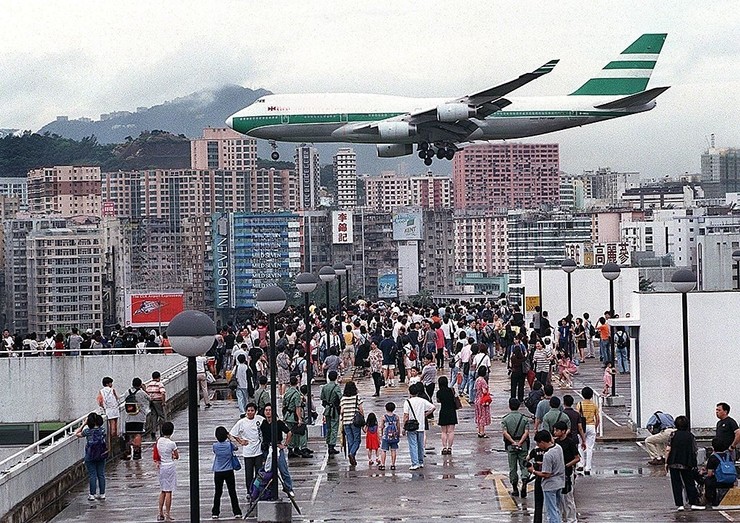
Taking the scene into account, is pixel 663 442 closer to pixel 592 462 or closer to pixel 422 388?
pixel 592 462

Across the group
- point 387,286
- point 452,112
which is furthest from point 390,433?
point 387,286

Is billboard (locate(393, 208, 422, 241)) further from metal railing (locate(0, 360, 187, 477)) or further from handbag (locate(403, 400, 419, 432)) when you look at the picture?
handbag (locate(403, 400, 419, 432))

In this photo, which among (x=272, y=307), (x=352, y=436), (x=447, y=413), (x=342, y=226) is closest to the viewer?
(x=272, y=307)

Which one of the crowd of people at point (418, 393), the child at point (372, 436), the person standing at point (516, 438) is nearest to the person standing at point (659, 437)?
the crowd of people at point (418, 393)

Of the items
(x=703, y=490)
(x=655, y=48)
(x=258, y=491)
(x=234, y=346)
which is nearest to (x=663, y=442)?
(x=703, y=490)

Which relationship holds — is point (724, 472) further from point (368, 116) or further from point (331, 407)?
point (368, 116)
